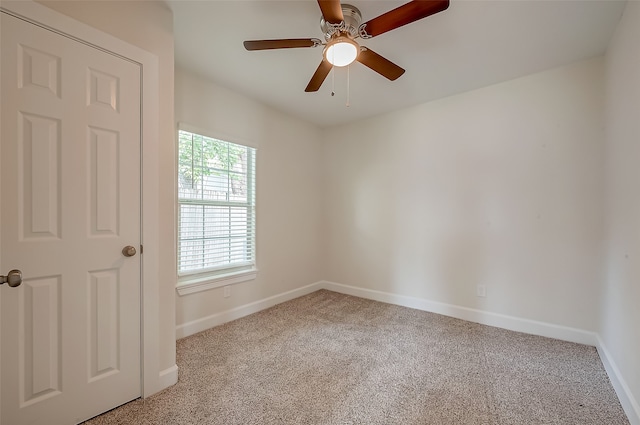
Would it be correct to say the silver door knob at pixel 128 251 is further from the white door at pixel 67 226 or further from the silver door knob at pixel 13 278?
the silver door knob at pixel 13 278

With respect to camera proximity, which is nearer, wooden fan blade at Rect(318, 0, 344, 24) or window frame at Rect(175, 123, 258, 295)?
wooden fan blade at Rect(318, 0, 344, 24)

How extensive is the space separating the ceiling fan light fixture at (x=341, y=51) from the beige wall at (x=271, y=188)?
1493 millimetres

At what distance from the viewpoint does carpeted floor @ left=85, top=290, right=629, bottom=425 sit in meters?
1.56

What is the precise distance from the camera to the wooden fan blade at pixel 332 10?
1.38 metres

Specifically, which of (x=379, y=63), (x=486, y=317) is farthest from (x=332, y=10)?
(x=486, y=317)

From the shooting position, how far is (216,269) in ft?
9.40

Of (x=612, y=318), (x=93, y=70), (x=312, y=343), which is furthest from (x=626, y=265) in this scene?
(x=93, y=70)

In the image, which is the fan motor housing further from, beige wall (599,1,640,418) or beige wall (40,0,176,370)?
beige wall (599,1,640,418)

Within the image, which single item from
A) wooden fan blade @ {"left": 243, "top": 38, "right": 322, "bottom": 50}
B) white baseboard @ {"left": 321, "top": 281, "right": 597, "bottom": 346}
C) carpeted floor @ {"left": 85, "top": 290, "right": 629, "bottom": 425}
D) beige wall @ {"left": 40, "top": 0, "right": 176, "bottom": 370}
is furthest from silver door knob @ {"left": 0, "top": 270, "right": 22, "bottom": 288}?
white baseboard @ {"left": 321, "top": 281, "right": 597, "bottom": 346}

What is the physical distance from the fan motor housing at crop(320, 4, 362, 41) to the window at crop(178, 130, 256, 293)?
159cm

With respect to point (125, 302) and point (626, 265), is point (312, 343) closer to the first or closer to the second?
point (125, 302)

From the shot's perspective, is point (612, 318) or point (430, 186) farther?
point (430, 186)

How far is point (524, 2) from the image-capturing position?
174 cm

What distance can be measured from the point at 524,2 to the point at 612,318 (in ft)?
7.47
